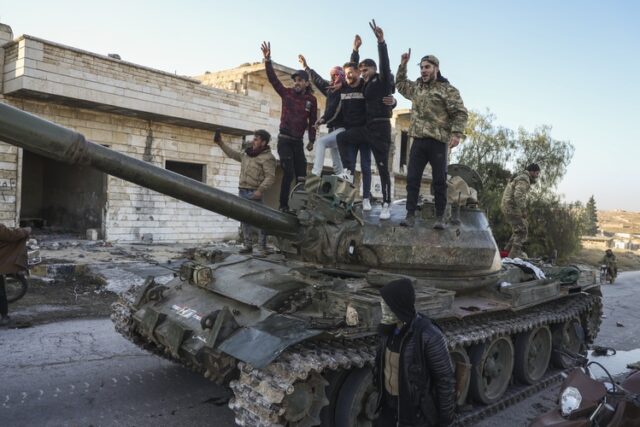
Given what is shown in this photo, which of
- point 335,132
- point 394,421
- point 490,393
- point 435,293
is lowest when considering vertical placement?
point 490,393

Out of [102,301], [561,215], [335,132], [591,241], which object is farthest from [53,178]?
[591,241]

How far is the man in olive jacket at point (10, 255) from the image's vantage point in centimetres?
803

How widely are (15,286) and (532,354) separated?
8.36 m

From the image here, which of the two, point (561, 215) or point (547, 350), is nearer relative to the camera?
point (547, 350)

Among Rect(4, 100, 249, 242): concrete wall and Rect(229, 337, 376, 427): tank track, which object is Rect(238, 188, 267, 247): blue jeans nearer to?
Rect(229, 337, 376, 427): tank track

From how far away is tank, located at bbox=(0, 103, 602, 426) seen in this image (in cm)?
420

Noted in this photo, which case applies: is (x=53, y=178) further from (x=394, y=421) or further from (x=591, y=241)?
(x=591, y=241)

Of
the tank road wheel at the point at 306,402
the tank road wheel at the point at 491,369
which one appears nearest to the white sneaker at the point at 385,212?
the tank road wheel at the point at 491,369

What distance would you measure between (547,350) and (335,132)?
4.16 metres

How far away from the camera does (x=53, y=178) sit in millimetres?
19734

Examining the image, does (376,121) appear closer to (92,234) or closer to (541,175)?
(92,234)

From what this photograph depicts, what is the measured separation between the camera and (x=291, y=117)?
7.83 m

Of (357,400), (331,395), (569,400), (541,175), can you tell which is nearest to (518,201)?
(569,400)

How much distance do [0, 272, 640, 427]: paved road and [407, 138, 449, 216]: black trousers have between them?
2.46 m
